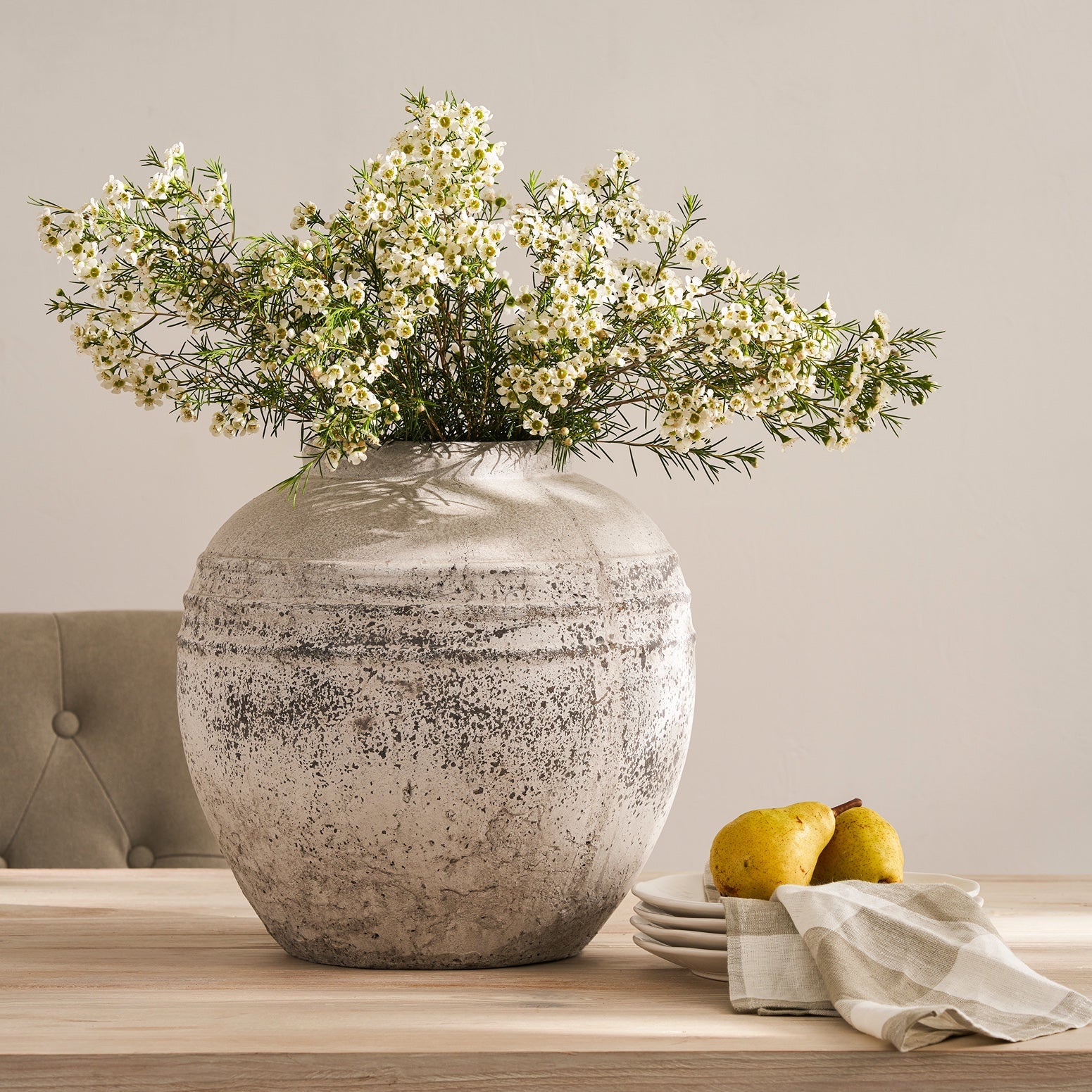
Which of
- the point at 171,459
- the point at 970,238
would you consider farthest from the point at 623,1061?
the point at 970,238

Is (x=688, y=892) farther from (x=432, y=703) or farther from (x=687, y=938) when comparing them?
(x=432, y=703)

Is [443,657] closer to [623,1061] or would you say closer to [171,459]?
[623,1061]

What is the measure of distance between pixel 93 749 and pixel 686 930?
0.93 meters

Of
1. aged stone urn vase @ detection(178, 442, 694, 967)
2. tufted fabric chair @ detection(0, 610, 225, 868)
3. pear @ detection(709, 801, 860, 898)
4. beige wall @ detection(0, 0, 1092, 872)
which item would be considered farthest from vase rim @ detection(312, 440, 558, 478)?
beige wall @ detection(0, 0, 1092, 872)

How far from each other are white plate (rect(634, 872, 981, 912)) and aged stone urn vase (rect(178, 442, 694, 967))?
1.3 inches

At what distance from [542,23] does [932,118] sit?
60 centimetres

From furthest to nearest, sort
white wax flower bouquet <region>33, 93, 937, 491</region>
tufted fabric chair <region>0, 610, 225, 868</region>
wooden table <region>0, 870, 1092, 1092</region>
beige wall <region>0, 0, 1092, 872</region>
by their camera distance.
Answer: beige wall <region>0, 0, 1092, 872</region> < tufted fabric chair <region>0, 610, 225, 868</region> < white wax flower bouquet <region>33, 93, 937, 491</region> < wooden table <region>0, 870, 1092, 1092</region>

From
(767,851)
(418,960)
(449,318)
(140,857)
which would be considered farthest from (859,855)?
(140,857)

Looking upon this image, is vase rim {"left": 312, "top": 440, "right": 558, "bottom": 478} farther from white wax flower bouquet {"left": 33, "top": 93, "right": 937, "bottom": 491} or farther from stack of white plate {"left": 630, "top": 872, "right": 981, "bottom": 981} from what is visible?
stack of white plate {"left": 630, "top": 872, "right": 981, "bottom": 981}

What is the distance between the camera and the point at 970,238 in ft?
6.41

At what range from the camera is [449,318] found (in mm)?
779

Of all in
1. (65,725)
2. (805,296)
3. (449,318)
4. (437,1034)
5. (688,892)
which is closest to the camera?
(437,1034)

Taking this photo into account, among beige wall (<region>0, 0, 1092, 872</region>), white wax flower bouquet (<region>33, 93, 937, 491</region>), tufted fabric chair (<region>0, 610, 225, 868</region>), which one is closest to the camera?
white wax flower bouquet (<region>33, 93, 937, 491</region>)

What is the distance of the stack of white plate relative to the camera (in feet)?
2.56
